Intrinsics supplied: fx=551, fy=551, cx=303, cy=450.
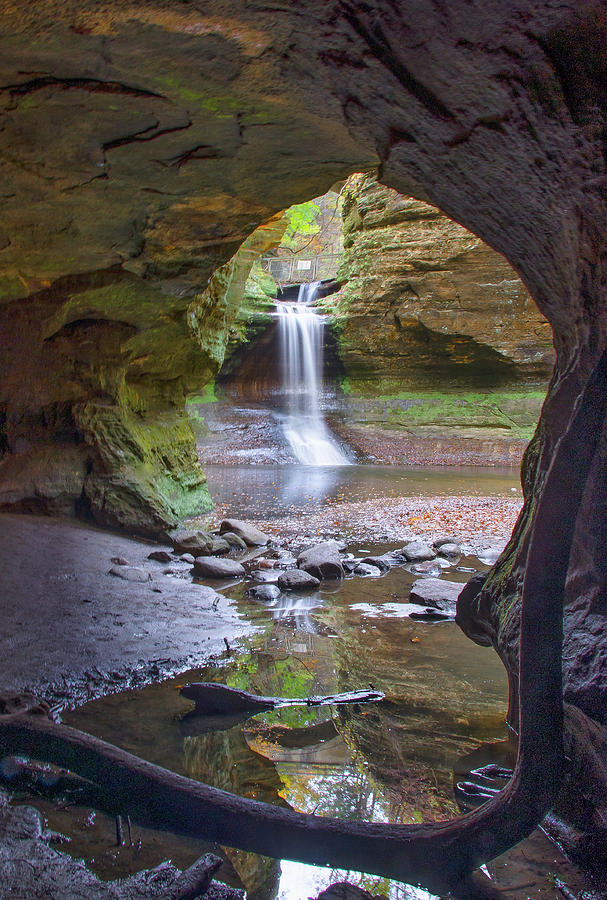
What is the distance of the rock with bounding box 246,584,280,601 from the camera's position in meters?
3.98

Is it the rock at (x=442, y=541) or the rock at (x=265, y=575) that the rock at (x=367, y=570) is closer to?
the rock at (x=265, y=575)

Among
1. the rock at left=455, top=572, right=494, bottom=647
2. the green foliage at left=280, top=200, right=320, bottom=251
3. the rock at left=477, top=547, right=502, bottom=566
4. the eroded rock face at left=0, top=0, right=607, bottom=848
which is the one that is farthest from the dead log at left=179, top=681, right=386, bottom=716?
the green foliage at left=280, top=200, right=320, bottom=251

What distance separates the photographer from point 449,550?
5.36 metres

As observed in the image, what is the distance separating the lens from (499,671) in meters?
2.82

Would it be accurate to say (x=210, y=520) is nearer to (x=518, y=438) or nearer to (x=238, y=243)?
(x=238, y=243)

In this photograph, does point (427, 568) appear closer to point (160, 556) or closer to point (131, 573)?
point (160, 556)

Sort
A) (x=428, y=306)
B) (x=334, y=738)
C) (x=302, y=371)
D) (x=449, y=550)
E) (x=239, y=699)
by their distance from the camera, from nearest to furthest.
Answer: (x=334, y=738)
(x=239, y=699)
(x=449, y=550)
(x=428, y=306)
(x=302, y=371)

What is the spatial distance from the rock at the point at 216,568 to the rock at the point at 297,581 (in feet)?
1.44

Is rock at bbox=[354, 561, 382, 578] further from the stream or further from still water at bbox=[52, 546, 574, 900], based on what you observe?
still water at bbox=[52, 546, 574, 900]

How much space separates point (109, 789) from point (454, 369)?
57.8 feet

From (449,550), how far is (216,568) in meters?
2.30

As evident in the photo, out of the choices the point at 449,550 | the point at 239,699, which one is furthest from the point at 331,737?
the point at 449,550

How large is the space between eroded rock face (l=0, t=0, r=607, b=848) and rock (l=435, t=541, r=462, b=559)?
277 centimetres

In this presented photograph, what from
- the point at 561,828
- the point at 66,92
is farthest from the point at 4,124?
the point at 561,828
